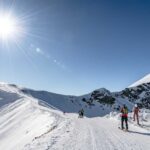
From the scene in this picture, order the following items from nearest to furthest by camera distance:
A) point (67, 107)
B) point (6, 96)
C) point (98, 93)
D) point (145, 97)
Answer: point (6, 96) → point (67, 107) → point (98, 93) → point (145, 97)

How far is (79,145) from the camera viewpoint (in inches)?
512

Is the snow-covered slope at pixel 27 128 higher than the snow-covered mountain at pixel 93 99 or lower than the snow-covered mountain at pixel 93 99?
lower

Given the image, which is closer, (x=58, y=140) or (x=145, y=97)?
(x=58, y=140)

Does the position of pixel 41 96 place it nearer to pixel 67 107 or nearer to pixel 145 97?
pixel 67 107

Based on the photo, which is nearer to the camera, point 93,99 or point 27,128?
point 27,128

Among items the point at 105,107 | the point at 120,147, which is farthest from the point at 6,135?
the point at 105,107

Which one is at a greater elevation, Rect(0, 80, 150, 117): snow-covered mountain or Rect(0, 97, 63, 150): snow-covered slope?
Rect(0, 80, 150, 117): snow-covered mountain

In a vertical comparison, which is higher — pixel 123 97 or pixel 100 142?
pixel 123 97

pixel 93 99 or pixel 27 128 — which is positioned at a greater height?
pixel 93 99

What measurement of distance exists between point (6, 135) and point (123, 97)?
14508 cm

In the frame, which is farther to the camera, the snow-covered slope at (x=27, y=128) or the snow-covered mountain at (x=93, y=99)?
the snow-covered mountain at (x=93, y=99)

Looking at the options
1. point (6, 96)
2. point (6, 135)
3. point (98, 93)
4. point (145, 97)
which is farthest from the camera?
point (145, 97)

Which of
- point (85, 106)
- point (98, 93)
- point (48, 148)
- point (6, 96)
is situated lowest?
point (48, 148)

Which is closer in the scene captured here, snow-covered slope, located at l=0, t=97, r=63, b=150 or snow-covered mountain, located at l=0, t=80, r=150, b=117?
snow-covered slope, located at l=0, t=97, r=63, b=150
